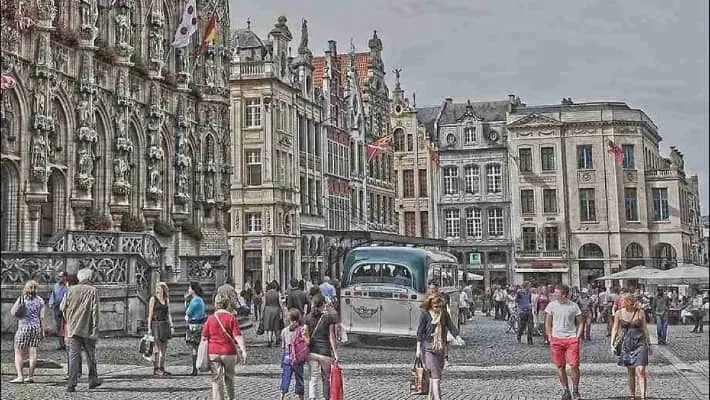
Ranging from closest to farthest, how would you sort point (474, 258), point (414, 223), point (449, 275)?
point (449, 275)
point (474, 258)
point (414, 223)

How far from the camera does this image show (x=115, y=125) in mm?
26156

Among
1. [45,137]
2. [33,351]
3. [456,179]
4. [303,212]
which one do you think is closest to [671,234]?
[456,179]

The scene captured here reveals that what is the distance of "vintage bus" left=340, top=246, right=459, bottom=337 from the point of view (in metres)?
19.2

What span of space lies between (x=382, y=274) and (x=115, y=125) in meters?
10.8

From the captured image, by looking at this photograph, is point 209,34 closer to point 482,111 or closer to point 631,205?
point 631,205

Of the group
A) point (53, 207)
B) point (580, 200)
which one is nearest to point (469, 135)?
point (580, 200)

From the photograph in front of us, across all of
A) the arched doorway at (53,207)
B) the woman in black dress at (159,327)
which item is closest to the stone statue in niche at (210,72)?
the arched doorway at (53,207)

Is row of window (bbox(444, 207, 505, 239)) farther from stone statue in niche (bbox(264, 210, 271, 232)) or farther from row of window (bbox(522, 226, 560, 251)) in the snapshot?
stone statue in niche (bbox(264, 210, 271, 232))

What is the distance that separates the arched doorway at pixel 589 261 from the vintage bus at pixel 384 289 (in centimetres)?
3730

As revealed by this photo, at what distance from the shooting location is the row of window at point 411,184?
2408 inches

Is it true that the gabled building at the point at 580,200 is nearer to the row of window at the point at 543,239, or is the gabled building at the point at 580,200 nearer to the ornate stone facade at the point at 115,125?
the row of window at the point at 543,239

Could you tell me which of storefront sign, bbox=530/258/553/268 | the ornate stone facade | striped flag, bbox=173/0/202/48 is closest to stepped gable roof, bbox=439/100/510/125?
storefront sign, bbox=530/258/553/268

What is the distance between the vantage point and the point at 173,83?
2966 cm

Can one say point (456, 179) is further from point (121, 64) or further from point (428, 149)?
point (121, 64)
